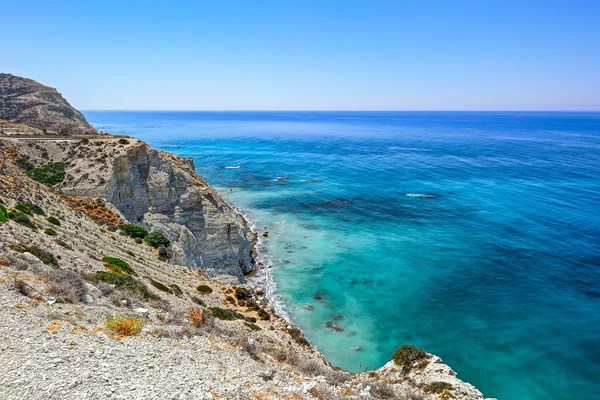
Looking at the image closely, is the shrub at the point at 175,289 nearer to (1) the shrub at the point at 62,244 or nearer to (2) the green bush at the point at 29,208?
(1) the shrub at the point at 62,244

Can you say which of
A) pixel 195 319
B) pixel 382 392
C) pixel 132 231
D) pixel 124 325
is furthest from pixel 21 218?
pixel 382 392

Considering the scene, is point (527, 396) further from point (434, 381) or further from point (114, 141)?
point (114, 141)

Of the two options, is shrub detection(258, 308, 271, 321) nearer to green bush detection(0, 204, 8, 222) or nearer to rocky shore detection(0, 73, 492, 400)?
rocky shore detection(0, 73, 492, 400)

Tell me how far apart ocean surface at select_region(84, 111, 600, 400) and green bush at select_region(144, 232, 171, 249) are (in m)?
13.8

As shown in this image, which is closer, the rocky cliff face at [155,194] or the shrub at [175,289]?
the shrub at [175,289]

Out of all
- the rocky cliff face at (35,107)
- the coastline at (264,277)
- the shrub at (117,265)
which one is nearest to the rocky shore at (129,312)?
the shrub at (117,265)

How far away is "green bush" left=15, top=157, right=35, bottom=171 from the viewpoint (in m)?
41.5

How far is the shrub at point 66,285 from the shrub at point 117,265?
7.20 metres

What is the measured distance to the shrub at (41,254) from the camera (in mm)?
19902

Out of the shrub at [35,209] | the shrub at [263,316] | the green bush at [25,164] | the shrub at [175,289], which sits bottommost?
the shrub at [263,316]

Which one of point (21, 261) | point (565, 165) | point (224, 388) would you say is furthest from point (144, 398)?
point (565, 165)

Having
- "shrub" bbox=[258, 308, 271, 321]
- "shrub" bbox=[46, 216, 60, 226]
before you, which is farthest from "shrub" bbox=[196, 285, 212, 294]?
"shrub" bbox=[46, 216, 60, 226]

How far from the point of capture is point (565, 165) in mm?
102188

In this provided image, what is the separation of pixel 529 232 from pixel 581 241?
6372 mm
